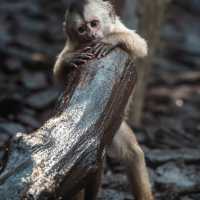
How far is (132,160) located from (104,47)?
2.72 ft

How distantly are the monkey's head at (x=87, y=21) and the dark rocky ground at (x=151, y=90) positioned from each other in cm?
98

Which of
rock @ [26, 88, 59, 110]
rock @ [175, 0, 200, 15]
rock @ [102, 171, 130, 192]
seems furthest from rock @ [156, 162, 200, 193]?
rock @ [175, 0, 200, 15]

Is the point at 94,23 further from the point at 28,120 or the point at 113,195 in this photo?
the point at 28,120

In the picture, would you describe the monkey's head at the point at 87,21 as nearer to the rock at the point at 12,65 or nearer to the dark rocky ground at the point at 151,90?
the dark rocky ground at the point at 151,90

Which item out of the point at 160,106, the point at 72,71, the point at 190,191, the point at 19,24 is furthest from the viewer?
the point at 19,24

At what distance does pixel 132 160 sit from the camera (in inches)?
203

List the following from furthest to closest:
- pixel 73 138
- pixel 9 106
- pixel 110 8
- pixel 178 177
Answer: pixel 9 106 < pixel 178 177 < pixel 110 8 < pixel 73 138

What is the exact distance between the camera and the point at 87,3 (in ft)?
17.8

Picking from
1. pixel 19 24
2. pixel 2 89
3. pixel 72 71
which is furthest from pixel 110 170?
pixel 19 24

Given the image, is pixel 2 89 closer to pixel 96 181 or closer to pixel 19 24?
pixel 19 24

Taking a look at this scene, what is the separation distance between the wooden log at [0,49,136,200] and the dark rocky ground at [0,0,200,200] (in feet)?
0.76

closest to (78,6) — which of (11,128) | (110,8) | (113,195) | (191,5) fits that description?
(110,8)

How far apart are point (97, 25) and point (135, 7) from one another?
2.19m

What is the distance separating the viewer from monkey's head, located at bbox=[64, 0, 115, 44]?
5324 millimetres
